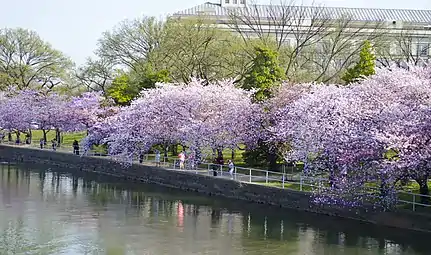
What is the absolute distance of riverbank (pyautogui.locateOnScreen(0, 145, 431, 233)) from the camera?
89.8 feet

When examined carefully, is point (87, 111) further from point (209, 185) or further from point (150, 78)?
point (209, 185)

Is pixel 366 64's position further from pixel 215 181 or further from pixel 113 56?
pixel 113 56

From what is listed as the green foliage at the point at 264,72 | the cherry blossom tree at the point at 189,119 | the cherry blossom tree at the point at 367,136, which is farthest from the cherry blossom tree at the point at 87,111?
the cherry blossom tree at the point at 367,136

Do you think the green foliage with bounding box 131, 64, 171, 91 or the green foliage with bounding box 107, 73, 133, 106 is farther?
the green foliage with bounding box 107, 73, 133, 106

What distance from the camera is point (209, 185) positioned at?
37219 mm

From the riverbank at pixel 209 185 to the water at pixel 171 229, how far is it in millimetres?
674

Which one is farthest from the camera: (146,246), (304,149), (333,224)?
(304,149)

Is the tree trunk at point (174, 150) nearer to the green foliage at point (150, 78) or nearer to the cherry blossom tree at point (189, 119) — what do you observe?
the green foliage at point (150, 78)

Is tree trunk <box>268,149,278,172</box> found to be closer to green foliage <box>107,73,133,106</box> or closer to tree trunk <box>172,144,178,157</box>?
tree trunk <box>172,144,178,157</box>

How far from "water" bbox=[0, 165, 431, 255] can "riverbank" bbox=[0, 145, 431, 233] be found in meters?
0.67

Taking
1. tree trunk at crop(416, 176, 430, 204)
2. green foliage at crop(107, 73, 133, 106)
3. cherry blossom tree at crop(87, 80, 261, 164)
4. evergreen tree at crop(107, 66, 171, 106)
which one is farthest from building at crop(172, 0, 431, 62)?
tree trunk at crop(416, 176, 430, 204)

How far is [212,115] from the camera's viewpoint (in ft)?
134

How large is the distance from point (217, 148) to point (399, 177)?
1652 centimetres

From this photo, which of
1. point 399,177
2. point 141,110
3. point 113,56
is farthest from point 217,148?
point 113,56
